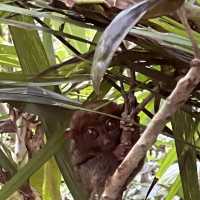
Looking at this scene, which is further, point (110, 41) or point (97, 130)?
point (97, 130)

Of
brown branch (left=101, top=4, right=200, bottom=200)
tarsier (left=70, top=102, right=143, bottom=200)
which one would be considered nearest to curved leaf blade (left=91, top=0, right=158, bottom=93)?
brown branch (left=101, top=4, right=200, bottom=200)

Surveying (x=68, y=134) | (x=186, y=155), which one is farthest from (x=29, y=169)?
(x=186, y=155)

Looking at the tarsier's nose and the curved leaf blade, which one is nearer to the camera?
the curved leaf blade

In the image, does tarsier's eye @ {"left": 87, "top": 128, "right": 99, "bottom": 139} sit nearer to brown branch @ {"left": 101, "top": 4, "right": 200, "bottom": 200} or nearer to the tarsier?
the tarsier

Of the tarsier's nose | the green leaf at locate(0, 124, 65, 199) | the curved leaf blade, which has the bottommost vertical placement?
the green leaf at locate(0, 124, 65, 199)

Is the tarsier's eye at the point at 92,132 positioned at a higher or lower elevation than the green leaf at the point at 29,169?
higher

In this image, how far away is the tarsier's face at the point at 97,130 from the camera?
496mm

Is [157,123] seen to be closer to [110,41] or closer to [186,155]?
[110,41]

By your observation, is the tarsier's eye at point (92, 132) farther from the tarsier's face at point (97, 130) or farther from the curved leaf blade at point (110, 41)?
the curved leaf blade at point (110, 41)

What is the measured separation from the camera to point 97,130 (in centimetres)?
51

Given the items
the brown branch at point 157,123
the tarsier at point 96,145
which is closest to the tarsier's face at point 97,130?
the tarsier at point 96,145

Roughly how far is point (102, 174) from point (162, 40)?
132mm

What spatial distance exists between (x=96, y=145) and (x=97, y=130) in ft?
0.05

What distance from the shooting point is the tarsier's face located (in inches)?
19.5
